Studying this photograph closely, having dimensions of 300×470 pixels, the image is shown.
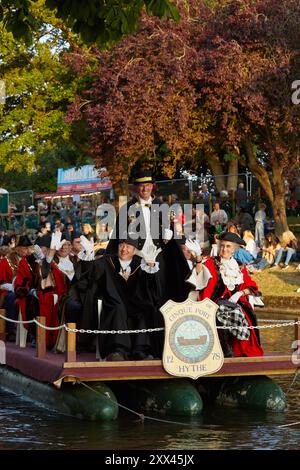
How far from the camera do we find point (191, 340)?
49.0 ft

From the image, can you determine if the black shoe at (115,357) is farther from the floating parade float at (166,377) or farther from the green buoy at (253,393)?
the green buoy at (253,393)

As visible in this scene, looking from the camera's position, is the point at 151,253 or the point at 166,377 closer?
the point at 166,377

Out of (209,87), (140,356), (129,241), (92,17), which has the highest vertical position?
(209,87)

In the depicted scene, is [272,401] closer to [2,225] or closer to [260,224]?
[260,224]

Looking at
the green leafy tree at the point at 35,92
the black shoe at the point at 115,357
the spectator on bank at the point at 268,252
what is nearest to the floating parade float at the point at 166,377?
the black shoe at the point at 115,357

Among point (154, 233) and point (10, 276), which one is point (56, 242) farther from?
point (10, 276)

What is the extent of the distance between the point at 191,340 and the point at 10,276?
6.37 metres

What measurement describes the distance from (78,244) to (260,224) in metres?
17.0

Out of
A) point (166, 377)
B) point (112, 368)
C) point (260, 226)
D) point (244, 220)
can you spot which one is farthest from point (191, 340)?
point (260, 226)
